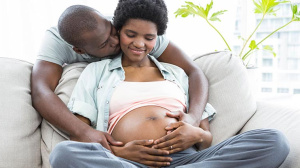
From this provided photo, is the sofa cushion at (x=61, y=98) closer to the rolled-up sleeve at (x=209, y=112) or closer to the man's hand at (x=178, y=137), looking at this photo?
the man's hand at (x=178, y=137)

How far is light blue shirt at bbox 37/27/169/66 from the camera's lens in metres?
1.55

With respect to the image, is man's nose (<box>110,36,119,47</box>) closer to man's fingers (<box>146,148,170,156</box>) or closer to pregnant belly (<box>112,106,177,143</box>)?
pregnant belly (<box>112,106,177,143</box>)

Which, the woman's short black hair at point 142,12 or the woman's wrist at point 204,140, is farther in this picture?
the woman's short black hair at point 142,12

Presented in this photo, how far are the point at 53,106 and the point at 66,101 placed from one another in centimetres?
11

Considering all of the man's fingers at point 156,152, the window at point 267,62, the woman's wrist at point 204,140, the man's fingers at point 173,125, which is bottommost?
the window at point 267,62

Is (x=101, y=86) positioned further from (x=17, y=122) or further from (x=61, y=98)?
(x=17, y=122)

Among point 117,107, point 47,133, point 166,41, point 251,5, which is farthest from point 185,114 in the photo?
point 251,5

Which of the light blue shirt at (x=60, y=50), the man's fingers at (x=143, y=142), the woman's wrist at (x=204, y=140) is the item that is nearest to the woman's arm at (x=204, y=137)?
the woman's wrist at (x=204, y=140)

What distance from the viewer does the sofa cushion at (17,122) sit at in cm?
134

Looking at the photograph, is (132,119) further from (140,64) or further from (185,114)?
(140,64)

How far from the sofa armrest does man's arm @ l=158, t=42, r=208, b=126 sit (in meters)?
0.24

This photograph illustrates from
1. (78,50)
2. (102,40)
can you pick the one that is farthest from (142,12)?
(78,50)

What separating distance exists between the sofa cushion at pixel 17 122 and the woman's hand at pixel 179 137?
0.52m

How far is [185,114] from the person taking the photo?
144cm
